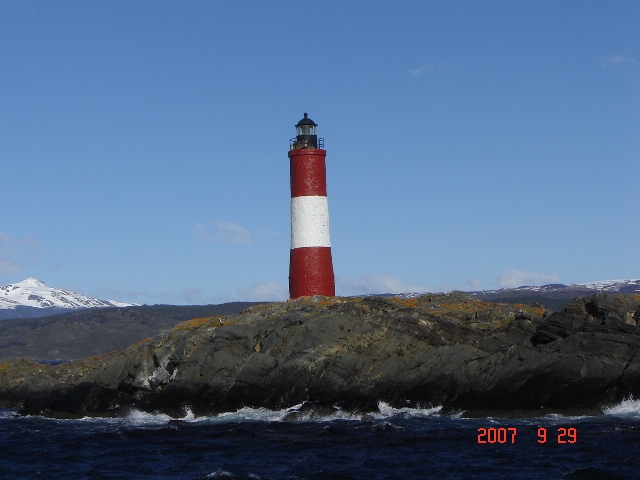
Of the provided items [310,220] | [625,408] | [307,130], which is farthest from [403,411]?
[307,130]

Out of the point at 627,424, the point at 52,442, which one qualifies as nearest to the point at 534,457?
the point at 627,424

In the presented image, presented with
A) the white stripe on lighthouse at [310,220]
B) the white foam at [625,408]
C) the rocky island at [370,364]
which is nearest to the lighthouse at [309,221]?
the white stripe on lighthouse at [310,220]

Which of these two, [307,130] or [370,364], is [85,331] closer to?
[307,130]

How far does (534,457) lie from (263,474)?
8.75 metres

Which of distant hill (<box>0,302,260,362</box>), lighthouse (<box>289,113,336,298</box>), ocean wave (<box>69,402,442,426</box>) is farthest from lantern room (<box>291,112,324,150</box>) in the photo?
distant hill (<box>0,302,260,362</box>)

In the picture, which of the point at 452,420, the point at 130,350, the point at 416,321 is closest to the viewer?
the point at 452,420

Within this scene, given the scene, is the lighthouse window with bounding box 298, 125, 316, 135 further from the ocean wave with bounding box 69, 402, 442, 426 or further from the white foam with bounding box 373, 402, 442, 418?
the white foam with bounding box 373, 402, 442, 418

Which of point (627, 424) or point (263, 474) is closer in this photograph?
point (263, 474)

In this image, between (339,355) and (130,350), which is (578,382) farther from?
(130,350)

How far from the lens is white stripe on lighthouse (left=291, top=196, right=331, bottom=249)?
2066 inches

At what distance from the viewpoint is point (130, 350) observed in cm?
5003

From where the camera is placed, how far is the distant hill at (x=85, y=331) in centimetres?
14050

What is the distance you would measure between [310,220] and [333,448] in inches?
854
